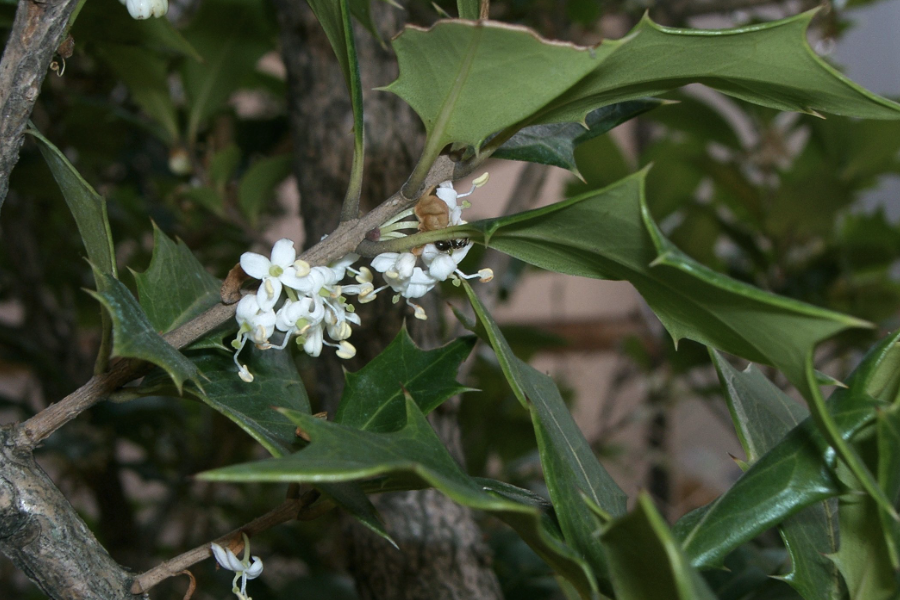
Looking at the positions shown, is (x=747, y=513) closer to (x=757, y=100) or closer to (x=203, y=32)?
(x=757, y=100)

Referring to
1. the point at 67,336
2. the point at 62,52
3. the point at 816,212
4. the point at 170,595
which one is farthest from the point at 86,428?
the point at 816,212

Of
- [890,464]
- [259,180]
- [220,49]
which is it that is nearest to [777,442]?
[890,464]

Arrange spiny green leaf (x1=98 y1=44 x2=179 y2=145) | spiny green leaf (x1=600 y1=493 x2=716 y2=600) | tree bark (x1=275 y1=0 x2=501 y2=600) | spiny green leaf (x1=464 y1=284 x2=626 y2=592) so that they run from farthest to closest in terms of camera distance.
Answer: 1. spiny green leaf (x1=98 y1=44 x2=179 y2=145)
2. tree bark (x1=275 y1=0 x2=501 y2=600)
3. spiny green leaf (x1=464 y1=284 x2=626 y2=592)
4. spiny green leaf (x1=600 y1=493 x2=716 y2=600)

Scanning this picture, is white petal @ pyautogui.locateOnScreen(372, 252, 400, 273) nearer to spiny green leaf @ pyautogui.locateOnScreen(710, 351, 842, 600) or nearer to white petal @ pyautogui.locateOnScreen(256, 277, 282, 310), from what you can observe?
white petal @ pyautogui.locateOnScreen(256, 277, 282, 310)

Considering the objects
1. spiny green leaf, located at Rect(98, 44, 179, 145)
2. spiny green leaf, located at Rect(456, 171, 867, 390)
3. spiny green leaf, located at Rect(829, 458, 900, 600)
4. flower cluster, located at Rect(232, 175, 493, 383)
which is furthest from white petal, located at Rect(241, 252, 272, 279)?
spiny green leaf, located at Rect(98, 44, 179, 145)

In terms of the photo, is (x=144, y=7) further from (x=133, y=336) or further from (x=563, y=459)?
(x=563, y=459)

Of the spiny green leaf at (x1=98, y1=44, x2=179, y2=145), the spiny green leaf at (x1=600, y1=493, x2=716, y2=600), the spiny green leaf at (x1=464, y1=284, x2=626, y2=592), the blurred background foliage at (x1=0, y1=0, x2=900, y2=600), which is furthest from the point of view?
the blurred background foliage at (x1=0, y1=0, x2=900, y2=600)
